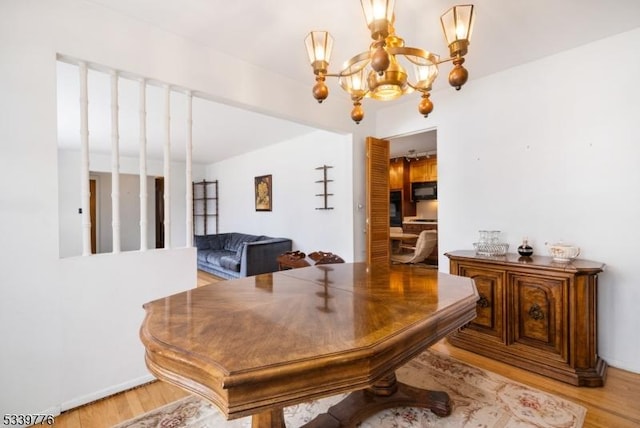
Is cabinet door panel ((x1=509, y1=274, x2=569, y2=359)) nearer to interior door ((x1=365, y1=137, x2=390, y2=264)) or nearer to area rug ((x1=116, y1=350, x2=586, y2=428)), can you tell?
area rug ((x1=116, y1=350, x2=586, y2=428))

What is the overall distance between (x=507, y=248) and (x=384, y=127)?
1990 mm

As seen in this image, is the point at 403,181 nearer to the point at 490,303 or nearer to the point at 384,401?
the point at 490,303

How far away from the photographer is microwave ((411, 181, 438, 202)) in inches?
256

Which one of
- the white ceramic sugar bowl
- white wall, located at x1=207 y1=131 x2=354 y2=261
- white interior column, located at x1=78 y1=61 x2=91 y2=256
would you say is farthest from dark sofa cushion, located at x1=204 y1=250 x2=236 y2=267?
the white ceramic sugar bowl

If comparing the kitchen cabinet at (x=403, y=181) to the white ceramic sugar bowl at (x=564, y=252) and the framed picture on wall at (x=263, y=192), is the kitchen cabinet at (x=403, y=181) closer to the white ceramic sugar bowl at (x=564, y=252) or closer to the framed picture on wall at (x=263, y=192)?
the framed picture on wall at (x=263, y=192)

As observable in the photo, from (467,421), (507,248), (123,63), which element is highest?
(123,63)

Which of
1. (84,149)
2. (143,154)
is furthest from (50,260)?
(143,154)

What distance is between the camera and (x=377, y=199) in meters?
3.64

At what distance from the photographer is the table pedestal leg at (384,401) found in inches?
61.5

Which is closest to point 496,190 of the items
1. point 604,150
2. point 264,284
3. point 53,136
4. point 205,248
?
point 604,150

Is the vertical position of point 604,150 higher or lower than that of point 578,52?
lower

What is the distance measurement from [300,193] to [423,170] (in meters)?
3.24

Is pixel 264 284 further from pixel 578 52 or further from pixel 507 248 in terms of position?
pixel 578 52

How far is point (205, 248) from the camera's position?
6.07m
